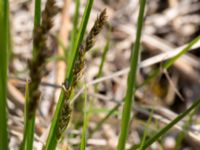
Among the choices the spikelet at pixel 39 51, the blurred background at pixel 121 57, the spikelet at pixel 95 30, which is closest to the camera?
the spikelet at pixel 39 51

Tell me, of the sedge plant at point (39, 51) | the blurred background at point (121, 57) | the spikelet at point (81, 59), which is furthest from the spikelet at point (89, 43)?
the blurred background at point (121, 57)

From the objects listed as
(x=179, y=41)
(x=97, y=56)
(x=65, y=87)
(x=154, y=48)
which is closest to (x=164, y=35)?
(x=179, y=41)

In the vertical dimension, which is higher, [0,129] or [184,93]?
[0,129]

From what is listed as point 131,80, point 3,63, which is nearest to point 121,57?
point 131,80

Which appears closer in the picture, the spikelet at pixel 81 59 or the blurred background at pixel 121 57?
the spikelet at pixel 81 59

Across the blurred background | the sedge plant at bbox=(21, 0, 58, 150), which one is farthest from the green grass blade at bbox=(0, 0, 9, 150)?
the blurred background

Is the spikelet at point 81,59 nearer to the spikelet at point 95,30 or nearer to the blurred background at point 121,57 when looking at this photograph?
the spikelet at point 95,30

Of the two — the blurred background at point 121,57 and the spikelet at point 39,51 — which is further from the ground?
the spikelet at point 39,51

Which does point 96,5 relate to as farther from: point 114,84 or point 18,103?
point 18,103

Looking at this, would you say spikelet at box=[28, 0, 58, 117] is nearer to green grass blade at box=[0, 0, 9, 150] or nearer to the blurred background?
green grass blade at box=[0, 0, 9, 150]
